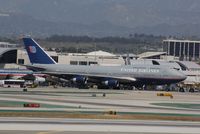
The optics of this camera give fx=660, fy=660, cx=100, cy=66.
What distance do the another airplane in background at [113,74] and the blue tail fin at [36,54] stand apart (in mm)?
376

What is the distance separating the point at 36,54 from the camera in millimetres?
137625

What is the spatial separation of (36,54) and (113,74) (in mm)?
17594

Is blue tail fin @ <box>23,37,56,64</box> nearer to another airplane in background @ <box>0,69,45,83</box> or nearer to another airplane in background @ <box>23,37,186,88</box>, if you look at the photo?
another airplane in background @ <box>23,37,186,88</box>

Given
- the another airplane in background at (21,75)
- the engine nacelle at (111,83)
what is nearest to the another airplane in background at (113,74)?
the engine nacelle at (111,83)

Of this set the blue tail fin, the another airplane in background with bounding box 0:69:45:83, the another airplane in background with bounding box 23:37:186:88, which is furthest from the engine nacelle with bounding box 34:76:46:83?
the another airplane in background with bounding box 23:37:186:88

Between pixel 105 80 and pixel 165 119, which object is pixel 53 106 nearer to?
pixel 165 119

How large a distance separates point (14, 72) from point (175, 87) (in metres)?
43.4

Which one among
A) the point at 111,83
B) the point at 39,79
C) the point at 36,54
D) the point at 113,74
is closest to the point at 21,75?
the point at 39,79

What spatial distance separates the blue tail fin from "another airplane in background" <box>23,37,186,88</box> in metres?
0.38

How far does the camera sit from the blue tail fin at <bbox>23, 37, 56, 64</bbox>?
136m

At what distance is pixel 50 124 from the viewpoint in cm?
4975

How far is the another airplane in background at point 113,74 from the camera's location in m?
129

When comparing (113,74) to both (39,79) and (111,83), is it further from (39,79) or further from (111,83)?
(39,79)

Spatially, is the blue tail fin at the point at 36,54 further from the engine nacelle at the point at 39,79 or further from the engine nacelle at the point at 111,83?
the engine nacelle at the point at 39,79
